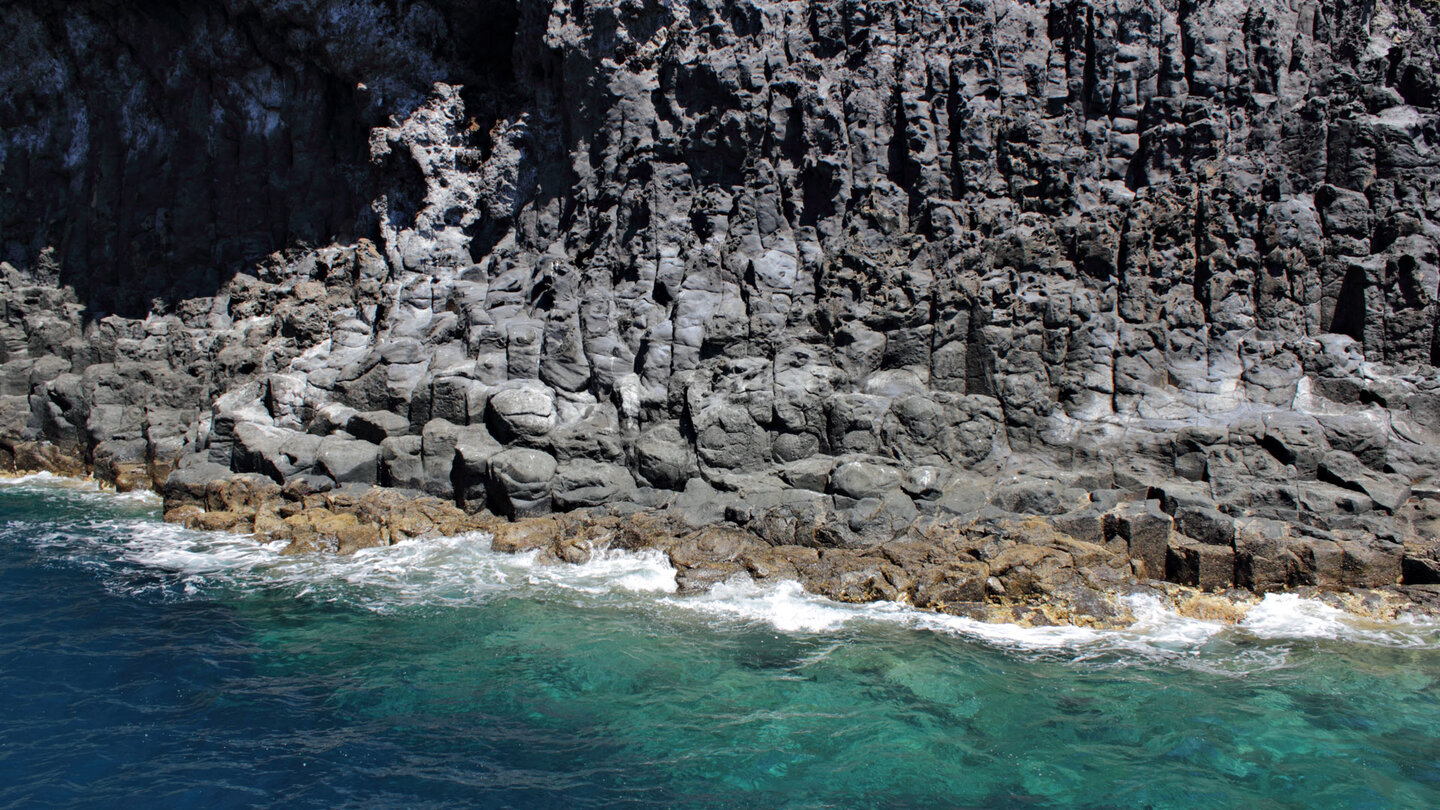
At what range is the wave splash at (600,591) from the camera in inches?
549

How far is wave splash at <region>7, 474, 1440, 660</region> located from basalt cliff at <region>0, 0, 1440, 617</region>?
628 millimetres

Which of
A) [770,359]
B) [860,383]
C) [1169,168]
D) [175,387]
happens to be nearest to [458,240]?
[175,387]

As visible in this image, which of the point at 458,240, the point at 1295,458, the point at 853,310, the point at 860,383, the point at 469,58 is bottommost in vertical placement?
the point at 1295,458

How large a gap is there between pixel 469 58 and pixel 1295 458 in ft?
87.8

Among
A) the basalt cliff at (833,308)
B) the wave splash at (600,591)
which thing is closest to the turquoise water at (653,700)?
the wave splash at (600,591)

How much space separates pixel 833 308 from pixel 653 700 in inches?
472

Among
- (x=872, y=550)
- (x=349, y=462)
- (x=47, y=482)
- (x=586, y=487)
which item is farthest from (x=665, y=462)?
(x=47, y=482)

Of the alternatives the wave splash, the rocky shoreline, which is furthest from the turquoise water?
the rocky shoreline

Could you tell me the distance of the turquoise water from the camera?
32.3ft

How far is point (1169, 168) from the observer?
2247 cm

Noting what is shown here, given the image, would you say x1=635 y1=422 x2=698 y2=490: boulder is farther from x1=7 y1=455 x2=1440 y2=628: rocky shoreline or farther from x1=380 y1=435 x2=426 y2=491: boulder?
x1=380 y1=435 x2=426 y2=491: boulder

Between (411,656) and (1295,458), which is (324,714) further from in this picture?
(1295,458)

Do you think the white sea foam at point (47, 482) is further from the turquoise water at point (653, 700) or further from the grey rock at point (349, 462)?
the turquoise water at point (653, 700)

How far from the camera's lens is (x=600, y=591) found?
52.1ft
